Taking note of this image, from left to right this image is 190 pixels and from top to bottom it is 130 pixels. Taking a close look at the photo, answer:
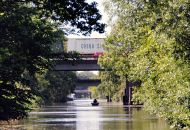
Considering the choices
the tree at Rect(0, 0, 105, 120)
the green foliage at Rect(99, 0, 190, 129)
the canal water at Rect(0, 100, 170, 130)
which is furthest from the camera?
the canal water at Rect(0, 100, 170, 130)

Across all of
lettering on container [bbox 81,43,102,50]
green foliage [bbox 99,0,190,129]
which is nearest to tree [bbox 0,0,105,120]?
green foliage [bbox 99,0,190,129]

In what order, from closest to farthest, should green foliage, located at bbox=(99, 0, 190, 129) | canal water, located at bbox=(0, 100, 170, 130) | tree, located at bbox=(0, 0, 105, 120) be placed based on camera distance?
green foliage, located at bbox=(99, 0, 190, 129) → tree, located at bbox=(0, 0, 105, 120) → canal water, located at bbox=(0, 100, 170, 130)

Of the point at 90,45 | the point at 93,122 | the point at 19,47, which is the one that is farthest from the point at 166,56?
the point at 90,45

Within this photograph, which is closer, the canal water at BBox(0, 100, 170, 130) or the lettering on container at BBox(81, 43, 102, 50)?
the canal water at BBox(0, 100, 170, 130)

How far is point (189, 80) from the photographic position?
26156mm

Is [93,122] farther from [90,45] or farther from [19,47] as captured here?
[90,45]

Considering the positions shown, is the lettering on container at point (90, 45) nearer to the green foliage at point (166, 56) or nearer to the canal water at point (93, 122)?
the canal water at point (93, 122)

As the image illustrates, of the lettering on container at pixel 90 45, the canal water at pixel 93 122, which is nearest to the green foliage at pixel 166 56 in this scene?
the canal water at pixel 93 122

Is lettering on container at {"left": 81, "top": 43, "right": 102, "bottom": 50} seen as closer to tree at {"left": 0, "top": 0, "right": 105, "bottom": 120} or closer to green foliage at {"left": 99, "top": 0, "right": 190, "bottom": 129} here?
green foliage at {"left": 99, "top": 0, "right": 190, "bottom": 129}

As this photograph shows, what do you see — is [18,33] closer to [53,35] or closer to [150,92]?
[53,35]

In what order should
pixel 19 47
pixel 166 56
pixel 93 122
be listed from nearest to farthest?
pixel 166 56 → pixel 19 47 → pixel 93 122

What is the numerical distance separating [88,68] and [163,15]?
64528 millimetres

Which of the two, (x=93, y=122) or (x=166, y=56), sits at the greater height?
(x=166, y=56)

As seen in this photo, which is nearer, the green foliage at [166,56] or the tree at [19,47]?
the green foliage at [166,56]
